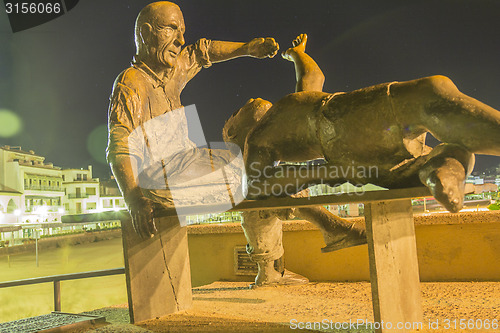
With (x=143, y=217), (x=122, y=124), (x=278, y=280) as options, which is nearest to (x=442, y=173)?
(x=143, y=217)

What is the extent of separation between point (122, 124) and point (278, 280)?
1843 mm

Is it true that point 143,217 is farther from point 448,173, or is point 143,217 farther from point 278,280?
point 278,280

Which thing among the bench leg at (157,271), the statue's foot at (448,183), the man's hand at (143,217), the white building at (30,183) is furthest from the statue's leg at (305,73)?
the white building at (30,183)

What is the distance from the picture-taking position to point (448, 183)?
151 centimetres

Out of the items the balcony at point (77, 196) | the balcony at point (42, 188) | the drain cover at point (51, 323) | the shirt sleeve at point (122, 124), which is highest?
the balcony at point (42, 188)

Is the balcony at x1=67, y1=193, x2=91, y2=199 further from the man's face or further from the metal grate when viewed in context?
the man's face

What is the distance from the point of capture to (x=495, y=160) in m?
6.67

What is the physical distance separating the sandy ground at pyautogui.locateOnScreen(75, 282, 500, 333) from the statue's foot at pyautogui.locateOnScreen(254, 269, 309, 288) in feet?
0.23

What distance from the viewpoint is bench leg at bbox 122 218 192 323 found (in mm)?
2609

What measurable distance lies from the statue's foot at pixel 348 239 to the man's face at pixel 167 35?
1.50m

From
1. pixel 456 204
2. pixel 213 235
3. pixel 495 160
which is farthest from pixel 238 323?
pixel 495 160

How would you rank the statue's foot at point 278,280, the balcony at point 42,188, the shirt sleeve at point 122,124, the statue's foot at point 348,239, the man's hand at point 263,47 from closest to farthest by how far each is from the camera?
the shirt sleeve at point 122,124 → the statue's foot at point 348,239 → the man's hand at point 263,47 → the statue's foot at point 278,280 → the balcony at point 42,188

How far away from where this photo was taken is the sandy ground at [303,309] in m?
2.34

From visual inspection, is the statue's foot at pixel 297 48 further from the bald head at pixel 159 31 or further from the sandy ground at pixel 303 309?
the sandy ground at pixel 303 309
